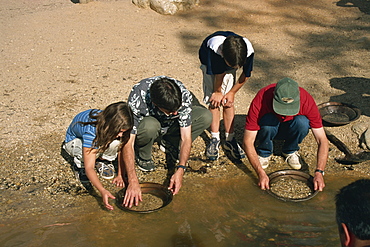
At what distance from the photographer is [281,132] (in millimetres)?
4645

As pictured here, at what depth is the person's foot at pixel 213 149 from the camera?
16.1 feet

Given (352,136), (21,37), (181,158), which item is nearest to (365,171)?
(352,136)

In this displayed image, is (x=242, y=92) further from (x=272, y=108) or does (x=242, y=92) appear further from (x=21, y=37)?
(x=21, y=37)

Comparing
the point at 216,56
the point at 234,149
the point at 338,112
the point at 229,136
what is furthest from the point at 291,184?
the point at 338,112

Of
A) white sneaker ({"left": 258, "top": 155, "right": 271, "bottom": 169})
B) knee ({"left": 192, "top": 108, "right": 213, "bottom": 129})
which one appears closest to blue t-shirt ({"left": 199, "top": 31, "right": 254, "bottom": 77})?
knee ({"left": 192, "top": 108, "right": 213, "bottom": 129})

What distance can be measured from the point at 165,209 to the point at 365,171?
2.35 meters

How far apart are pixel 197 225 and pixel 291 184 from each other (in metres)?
1.20

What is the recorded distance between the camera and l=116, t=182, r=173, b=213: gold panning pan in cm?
412

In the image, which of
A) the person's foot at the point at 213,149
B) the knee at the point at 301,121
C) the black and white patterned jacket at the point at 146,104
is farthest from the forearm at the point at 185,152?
the knee at the point at 301,121

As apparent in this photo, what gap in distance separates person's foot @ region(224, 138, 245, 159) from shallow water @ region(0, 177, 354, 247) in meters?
0.65

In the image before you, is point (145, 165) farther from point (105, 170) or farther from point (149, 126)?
point (149, 126)

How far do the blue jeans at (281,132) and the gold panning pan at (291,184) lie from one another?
0.36m

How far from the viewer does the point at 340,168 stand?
480cm

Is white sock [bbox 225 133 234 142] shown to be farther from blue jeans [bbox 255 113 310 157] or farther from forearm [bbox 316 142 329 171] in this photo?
forearm [bbox 316 142 329 171]
